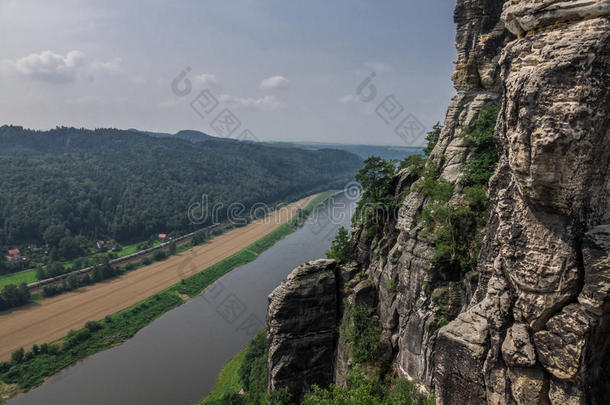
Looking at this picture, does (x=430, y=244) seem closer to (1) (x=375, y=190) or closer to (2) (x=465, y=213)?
→ (2) (x=465, y=213)

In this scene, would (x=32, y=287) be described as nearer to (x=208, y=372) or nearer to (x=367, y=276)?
(x=208, y=372)

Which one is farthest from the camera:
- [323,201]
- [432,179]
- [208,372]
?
[323,201]

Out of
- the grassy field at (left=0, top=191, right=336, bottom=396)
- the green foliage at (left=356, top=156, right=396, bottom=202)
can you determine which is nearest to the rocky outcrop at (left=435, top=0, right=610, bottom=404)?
the green foliage at (left=356, top=156, right=396, bottom=202)

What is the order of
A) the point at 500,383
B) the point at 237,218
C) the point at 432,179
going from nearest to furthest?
the point at 500,383 → the point at 432,179 → the point at 237,218

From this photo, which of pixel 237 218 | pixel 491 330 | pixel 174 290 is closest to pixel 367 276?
pixel 491 330

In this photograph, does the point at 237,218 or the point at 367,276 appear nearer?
the point at 367,276

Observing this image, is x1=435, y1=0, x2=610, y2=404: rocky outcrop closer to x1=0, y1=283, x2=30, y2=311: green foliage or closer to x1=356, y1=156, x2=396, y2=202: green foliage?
x1=356, y1=156, x2=396, y2=202: green foliage

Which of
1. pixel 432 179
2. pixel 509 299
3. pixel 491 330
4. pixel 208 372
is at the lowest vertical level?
pixel 208 372

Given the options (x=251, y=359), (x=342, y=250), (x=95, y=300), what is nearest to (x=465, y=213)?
(x=342, y=250)
